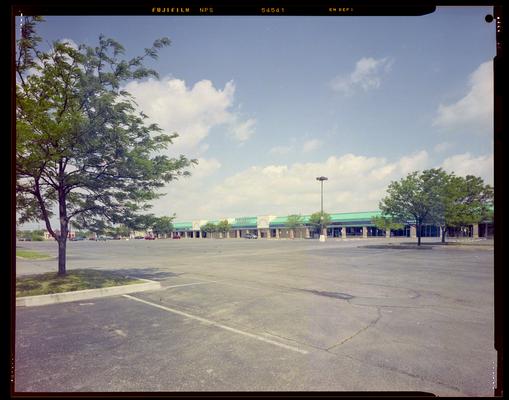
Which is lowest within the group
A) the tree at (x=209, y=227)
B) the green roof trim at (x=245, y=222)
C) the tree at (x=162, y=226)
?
the tree at (x=209, y=227)

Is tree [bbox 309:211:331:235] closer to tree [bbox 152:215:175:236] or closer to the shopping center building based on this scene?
the shopping center building

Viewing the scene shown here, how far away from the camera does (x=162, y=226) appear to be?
1059 cm

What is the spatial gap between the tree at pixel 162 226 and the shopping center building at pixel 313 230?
168ft

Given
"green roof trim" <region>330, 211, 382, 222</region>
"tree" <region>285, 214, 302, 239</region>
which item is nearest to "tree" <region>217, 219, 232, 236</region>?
"tree" <region>285, 214, 302, 239</region>

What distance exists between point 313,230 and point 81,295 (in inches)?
3318

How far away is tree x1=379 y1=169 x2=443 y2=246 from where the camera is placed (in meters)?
31.2

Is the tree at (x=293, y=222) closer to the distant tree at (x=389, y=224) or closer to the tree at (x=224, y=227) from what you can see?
the tree at (x=224, y=227)

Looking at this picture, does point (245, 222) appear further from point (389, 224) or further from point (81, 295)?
point (81, 295)

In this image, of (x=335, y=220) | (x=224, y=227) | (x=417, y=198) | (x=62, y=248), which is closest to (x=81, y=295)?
(x=62, y=248)

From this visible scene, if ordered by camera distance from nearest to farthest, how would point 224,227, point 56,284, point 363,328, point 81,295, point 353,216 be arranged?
point 363,328
point 81,295
point 56,284
point 353,216
point 224,227

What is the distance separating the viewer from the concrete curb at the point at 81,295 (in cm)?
710

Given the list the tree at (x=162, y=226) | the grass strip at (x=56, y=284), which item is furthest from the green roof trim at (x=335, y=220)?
the grass strip at (x=56, y=284)
